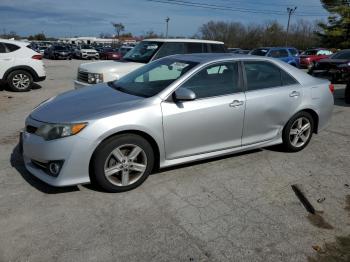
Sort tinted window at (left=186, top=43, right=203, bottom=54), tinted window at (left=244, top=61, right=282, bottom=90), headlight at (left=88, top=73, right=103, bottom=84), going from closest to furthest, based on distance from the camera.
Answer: tinted window at (left=244, top=61, right=282, bottom=90) → headlight at (left=88, top=73, right=103, bottom=84) → tinted window at (left=186, top=43, right=203, bottom=54)

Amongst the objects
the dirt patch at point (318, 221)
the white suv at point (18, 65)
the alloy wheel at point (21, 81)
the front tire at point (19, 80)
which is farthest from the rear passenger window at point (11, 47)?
the dirt patch at point (318, 221)

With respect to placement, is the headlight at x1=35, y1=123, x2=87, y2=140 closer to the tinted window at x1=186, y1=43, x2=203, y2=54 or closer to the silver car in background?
the silver car in background

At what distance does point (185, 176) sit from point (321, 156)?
2.33m

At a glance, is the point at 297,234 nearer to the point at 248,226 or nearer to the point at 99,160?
the point at 248,226

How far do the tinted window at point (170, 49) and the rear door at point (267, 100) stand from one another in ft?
13.6

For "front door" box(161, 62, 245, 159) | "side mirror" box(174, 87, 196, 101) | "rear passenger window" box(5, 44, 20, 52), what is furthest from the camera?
"rear passenger window" box(5, 44, 20, 52)

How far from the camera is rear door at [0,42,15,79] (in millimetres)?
11102

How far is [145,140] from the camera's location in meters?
4.08

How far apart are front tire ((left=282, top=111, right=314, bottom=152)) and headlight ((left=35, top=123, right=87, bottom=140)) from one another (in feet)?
10.2

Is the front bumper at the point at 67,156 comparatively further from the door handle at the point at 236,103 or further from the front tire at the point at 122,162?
the door handle at the point at 236,103

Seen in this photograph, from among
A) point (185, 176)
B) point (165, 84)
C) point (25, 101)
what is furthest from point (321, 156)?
point (25, 101)

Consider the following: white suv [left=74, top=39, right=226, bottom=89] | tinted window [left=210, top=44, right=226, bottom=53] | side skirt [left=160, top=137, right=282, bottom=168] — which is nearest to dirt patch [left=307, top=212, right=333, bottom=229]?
side skirt [left=160, top=137, right=282, bottom=168]

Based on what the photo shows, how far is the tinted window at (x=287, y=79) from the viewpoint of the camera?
525cm

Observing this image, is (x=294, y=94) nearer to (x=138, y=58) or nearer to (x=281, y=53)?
(x=138, y=58)
